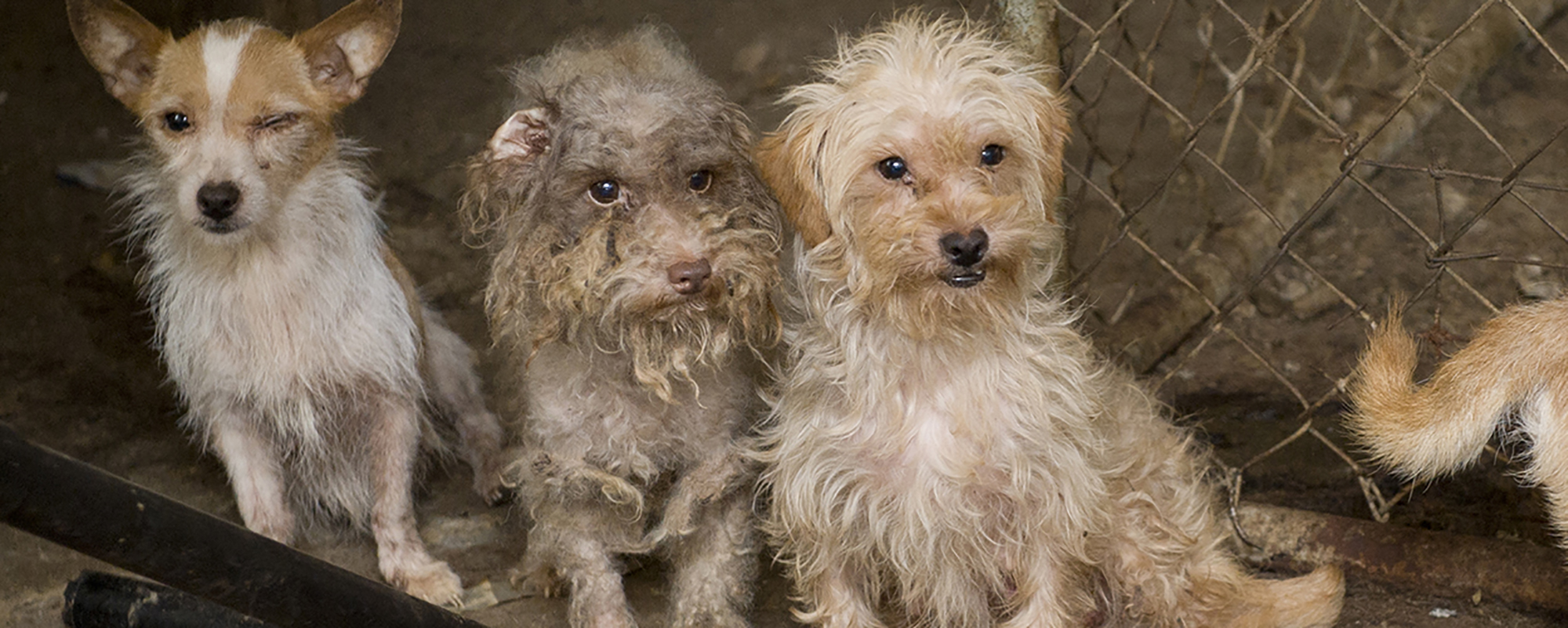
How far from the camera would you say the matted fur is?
256 centimetres

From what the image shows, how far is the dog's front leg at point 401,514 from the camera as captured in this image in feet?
10.8

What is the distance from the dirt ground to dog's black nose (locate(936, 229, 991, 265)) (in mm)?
1226

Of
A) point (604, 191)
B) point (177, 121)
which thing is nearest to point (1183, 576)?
point (604, 191)

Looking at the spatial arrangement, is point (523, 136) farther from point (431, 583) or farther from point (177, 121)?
point (431, 583)

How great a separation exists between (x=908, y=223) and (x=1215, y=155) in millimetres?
3106

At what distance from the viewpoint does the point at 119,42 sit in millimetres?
3072

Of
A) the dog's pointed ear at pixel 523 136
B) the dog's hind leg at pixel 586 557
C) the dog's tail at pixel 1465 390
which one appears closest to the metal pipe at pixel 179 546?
the dog's hind leg at pixel 586 557

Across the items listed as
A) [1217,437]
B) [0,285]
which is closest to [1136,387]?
[1217,437]

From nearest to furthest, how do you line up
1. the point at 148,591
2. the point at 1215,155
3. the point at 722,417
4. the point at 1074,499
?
the point at 148,591 < the point at 1074,499 < the point at 722,417 < the point at 1215,155

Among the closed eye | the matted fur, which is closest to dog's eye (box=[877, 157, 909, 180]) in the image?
the matted fur

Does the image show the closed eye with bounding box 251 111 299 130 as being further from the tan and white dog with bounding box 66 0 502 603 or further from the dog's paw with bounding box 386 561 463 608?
the dog's paw with bounding box 386 561 463 608

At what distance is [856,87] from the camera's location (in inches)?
106

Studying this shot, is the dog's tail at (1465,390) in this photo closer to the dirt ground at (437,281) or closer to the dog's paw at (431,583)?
the dirt ground at (437,281)

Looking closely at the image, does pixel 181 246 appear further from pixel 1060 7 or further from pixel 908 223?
pixel 1060 7
